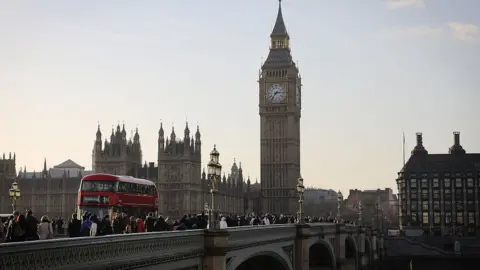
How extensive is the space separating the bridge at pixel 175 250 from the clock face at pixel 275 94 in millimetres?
83132

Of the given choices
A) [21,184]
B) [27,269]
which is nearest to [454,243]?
[21,184]

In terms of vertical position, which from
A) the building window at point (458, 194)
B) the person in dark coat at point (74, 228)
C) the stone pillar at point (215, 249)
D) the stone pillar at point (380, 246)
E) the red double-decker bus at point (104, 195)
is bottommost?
the stone pillar at point (380, 246)

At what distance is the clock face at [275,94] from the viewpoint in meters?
133

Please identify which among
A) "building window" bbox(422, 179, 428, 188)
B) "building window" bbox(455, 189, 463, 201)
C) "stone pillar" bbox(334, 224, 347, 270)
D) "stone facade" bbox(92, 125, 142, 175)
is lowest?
"stone pillar" bbox(334, 224, 347, 270)

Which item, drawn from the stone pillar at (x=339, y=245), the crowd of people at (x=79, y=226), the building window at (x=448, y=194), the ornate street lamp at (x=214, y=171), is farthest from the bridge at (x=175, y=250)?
the building window at (x=448, y=194)

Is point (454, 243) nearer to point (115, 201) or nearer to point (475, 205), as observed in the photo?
point (475, 205)

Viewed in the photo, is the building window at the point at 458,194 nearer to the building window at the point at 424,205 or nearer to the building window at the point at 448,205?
the building window at the point at 448,205

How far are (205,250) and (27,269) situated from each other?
34.5 ft

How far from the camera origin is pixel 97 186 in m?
46.4

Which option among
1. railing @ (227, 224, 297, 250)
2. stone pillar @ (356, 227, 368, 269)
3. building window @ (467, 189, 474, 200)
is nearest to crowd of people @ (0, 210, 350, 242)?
railing @ (227, 224, 297, 250)

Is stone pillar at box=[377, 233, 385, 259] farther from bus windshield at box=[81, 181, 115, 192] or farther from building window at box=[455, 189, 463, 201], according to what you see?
bus windshield at box=[81, 181, 115, 192]

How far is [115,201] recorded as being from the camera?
4625cm

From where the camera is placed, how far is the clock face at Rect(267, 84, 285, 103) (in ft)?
435

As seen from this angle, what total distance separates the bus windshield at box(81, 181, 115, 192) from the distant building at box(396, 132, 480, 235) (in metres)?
101
